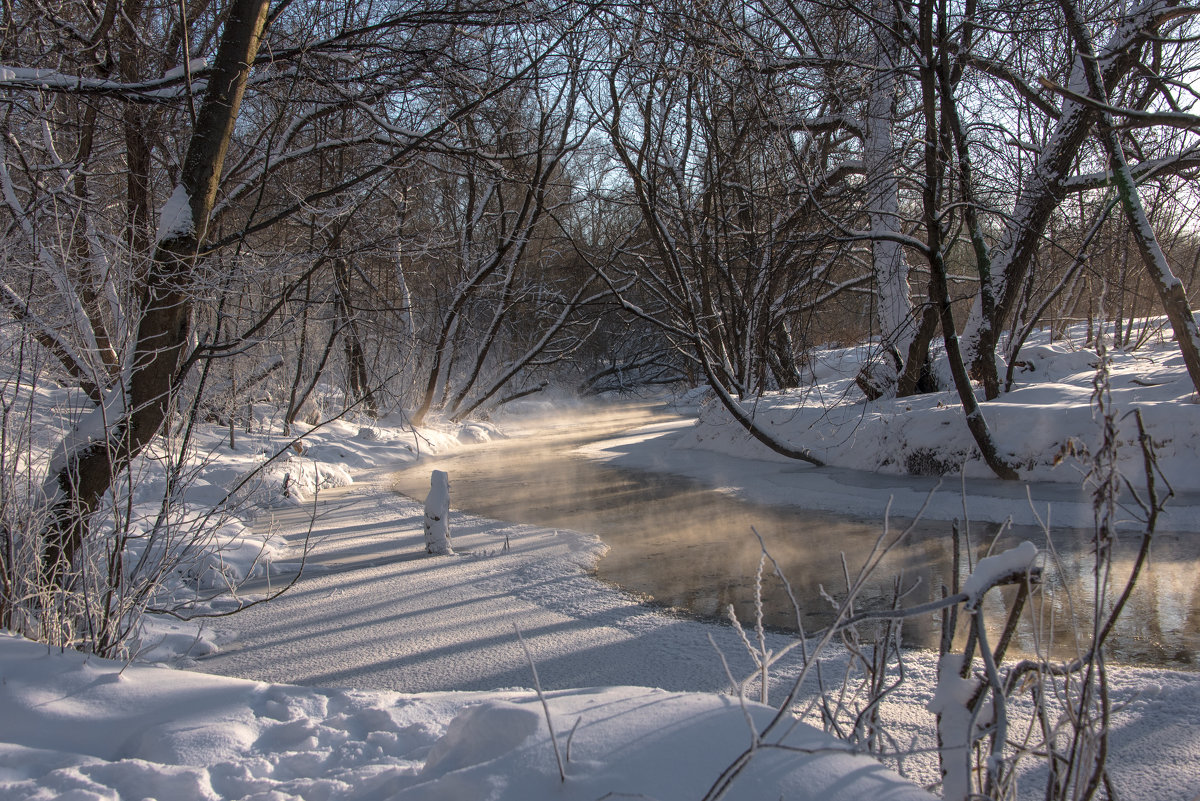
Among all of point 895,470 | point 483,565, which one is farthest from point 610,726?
point 895,470

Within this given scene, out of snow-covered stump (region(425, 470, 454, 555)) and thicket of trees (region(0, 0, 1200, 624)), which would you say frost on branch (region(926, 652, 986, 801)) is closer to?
thicket of trees (region(0, 0, 1200, 624))

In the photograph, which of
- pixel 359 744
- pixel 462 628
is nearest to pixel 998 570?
pixel 359 744

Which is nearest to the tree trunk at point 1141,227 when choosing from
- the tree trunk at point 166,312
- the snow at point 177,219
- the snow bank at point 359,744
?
the snow bank at point 359,744

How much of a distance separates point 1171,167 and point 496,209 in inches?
590

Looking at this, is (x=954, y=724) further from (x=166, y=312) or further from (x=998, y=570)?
(x=166, y=312)

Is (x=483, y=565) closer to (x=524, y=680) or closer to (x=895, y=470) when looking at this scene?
(x=524, y=680)

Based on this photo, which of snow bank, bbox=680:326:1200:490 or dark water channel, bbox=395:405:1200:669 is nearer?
dark water channel, bbox=395:405:1200:669

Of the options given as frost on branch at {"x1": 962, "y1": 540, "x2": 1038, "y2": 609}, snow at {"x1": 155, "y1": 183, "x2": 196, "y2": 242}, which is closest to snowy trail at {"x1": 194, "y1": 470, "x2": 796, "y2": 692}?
frost on branch at {"x1": 962, "y1": 540, "x2": 1038, "y2": 609}

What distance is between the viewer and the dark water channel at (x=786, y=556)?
13.3 feet

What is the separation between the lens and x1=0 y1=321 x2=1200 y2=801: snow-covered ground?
1.71 m

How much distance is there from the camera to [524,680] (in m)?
3.55

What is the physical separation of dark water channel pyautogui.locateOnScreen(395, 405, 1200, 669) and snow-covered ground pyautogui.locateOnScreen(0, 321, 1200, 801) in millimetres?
413

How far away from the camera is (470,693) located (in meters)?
2.93

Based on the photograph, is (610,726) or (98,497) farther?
(98,497)
